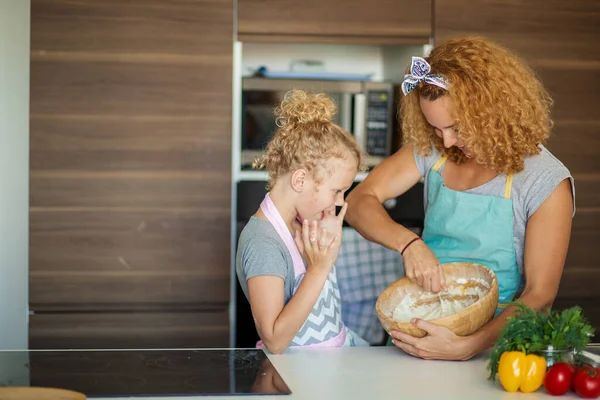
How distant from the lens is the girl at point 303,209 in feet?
5.36

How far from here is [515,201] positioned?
5.95 feet

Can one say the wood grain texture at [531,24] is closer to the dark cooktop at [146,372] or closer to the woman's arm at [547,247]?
the woman's arm at [547,247]

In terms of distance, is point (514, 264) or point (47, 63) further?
point (47, 63)

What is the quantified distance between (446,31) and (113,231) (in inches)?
58.6

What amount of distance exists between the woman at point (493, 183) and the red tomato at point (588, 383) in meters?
0.31

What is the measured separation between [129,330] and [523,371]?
1.93 m

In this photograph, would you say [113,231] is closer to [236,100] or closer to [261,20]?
[236,100]

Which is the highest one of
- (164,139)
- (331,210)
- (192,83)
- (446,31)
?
(446,31)

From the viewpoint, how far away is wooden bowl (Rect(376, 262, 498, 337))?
1.54 metres

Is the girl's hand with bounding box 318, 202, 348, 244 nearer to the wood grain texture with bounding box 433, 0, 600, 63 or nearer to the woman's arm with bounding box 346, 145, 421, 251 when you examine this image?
the woman's arm with bounding box 346, 145, 421, 251

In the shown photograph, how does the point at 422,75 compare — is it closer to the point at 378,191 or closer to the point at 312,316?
the point at 378,191

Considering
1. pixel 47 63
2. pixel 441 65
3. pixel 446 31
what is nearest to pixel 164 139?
pixel 47 63

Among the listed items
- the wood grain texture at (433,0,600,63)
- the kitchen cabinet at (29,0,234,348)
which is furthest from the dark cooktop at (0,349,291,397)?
the wood grain texture at (433,0,600,63)

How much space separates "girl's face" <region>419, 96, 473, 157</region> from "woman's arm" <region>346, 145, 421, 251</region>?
0.78 feet
